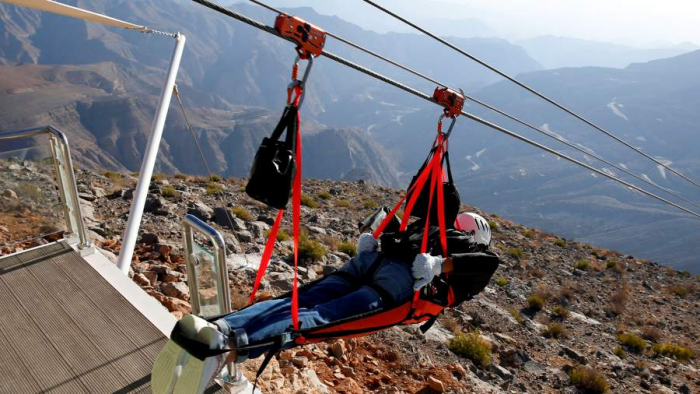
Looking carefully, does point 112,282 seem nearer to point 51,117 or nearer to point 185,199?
point 185,199

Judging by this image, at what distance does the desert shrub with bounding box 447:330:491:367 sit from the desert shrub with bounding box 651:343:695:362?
5.97 m

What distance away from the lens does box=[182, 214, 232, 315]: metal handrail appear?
136 inches

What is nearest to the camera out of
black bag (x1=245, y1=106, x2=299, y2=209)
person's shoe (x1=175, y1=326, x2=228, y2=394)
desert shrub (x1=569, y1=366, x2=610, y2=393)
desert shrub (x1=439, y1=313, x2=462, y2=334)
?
person's shoe (x1=175, y1=326, x2=228, y2=394)

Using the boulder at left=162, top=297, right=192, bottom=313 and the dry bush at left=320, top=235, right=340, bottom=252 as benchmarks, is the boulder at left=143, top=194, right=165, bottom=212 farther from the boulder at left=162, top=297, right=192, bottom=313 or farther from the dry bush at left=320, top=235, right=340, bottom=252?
the boulder at left=162, top=297, right=192, bottom=313

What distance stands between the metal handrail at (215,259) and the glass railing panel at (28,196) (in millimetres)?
2772

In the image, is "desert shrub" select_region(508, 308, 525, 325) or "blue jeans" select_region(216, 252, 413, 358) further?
"desert shrub" select_region(508, 308, 525, 325)

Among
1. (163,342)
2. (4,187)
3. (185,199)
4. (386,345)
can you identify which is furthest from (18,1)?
(185,199)

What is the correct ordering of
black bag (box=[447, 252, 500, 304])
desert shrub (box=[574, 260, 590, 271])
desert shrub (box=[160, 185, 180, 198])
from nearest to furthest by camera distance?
black bag (box=[447, 252, 500, 304]), desert shrub (box=[160, 185, 180, 198]), desert shrub (box=[574, 260, 590, 271])

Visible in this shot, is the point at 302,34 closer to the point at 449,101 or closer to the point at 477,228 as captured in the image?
the point at 449,101

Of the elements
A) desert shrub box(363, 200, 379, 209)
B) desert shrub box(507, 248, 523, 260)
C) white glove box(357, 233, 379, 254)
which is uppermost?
white glove box(357, 233, 379, 254)

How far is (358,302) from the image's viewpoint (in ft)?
13.8

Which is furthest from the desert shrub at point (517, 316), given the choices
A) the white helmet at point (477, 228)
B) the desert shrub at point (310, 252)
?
the white helmet at point (477, 228)

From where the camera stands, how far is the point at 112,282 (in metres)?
5.03

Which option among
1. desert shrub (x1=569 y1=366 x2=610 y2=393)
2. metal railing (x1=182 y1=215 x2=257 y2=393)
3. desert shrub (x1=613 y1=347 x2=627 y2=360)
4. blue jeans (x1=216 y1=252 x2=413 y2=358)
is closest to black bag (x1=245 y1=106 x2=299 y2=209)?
metal railing (x1=182 y1=215 x2=257 y2=393)
